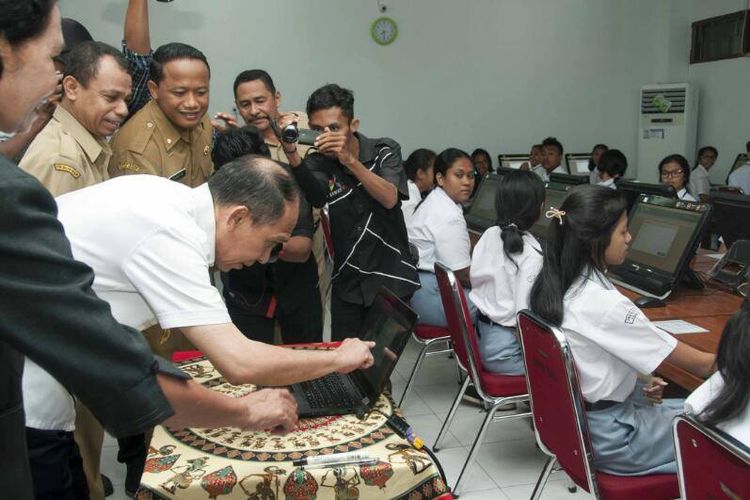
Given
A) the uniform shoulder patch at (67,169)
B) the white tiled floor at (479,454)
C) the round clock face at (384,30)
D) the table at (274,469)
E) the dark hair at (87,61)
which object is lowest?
the white tiled floor at (479,454)

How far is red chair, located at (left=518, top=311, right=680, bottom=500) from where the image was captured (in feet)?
6.13

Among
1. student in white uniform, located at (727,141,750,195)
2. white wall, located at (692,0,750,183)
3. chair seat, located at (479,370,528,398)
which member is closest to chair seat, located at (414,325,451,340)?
chair seat, located at (479,370,528,398)

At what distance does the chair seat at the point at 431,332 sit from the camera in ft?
11.3

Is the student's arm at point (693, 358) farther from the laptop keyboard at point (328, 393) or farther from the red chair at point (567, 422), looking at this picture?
the laptop keyboard at point (328, 393)

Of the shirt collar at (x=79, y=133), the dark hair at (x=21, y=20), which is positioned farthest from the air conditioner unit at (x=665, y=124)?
the dark hair at (x=21, y=20)

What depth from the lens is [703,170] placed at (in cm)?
836

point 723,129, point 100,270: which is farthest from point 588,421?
point 723,129

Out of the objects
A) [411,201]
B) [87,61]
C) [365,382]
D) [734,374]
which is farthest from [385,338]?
[411,201]

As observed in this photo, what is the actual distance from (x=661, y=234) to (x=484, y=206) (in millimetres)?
2058

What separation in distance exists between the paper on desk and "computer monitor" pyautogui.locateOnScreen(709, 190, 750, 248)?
0.80 meters

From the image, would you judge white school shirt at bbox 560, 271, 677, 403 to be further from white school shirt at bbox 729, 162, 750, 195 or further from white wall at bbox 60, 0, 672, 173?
white school shirt at bbox 729, 162, 750, 195

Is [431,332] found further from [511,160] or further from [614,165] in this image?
[511,160]

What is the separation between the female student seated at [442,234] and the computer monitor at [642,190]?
0.83 metres

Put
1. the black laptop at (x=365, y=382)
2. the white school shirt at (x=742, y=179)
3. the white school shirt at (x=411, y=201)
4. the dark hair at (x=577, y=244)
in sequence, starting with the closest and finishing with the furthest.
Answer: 1. the black laptop at (x=365, y=382)
2. the dark hair at (x=577, y=244)
3. the white school shirt at (x=411, y=201)
4. the white school shirt at (x=742, y=179)
